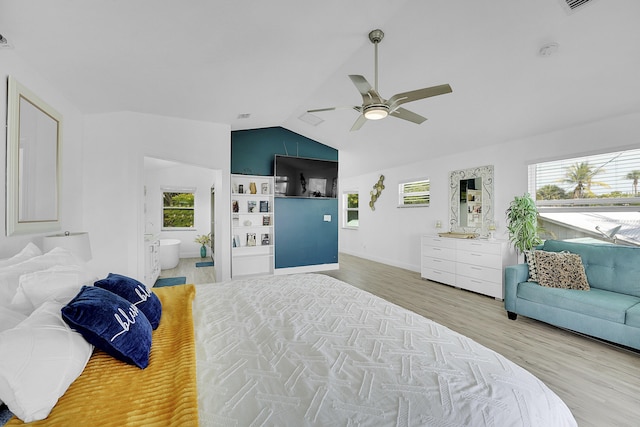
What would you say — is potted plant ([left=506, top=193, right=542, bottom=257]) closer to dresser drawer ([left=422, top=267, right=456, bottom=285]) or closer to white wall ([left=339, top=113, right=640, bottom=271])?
white wall ([left=339, top=113, right=640, bottom=271])

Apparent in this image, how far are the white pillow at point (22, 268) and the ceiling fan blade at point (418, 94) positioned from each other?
2.64 meters

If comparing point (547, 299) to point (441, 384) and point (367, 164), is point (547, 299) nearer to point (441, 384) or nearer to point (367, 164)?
point (441, 384)

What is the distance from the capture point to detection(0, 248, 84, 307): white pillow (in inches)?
49.6

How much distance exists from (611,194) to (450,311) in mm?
2437

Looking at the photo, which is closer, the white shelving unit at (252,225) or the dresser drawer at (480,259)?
the dresser drawer at (480,259)

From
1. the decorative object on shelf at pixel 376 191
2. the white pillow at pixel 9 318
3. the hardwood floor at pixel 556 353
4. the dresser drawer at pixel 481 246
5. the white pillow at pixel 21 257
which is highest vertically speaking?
the decorative object on shelf at pixel 376 191

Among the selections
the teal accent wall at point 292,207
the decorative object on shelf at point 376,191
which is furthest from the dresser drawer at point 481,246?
the decorative object on shelf at point 376,191

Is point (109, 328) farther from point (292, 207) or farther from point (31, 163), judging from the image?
point (292, 207)

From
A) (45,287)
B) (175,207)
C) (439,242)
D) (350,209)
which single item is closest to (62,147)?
(45,287)

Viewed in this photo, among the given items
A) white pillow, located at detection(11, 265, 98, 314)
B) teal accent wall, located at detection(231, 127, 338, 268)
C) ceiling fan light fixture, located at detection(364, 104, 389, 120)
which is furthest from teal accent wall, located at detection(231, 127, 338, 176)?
white pillow, located at detection(11, 265, 98, 314)

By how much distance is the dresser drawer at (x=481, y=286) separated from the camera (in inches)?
159

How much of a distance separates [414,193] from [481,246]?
215cm

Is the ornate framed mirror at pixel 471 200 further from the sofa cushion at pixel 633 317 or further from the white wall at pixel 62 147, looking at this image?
the white wall at pixel 62 147

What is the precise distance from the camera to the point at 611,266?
297 centimetres
